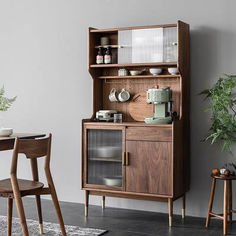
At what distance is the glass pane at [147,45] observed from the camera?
179 inches

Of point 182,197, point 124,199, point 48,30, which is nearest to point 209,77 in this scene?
point 182,197

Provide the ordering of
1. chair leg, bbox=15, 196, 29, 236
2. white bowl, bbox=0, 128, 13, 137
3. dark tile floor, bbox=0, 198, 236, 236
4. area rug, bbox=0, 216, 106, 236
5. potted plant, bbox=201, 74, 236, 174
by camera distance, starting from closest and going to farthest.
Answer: chair leg, bbox=15, 196, 29, 236
white bowl, bbox=0, 128, 13, 137
area rug, bbox=0, 216, 106, 236
dark tile floor, bbox=0, 198, 236, 236
potted plant, bbox=201, 74, 236, 174

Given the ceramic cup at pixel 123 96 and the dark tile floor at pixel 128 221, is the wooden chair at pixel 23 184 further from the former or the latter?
the ceramic cup at pixel 123 96

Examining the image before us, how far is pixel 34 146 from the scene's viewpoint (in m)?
A: 3.51

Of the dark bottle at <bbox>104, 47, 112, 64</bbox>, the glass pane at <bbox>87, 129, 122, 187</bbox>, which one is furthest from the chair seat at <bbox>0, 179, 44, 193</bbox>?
the dark bottle at <bbox>104, 47, 112, 64</bbox>

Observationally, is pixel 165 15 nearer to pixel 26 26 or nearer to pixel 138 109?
pixel 138 109

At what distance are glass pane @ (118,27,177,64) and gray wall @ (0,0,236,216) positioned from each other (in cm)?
28

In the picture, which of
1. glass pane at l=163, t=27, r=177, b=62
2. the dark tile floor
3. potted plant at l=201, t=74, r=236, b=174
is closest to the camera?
the dark tile floor

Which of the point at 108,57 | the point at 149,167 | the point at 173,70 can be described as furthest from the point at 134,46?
the point at 149,167

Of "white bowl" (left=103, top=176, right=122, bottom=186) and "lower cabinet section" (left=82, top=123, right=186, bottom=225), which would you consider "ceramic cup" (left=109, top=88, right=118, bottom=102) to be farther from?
"white bowl" (left=103, top=176, right=122, bottom=186)

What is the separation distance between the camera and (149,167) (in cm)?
446

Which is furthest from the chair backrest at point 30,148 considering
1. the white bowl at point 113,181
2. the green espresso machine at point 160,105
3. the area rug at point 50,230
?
the green espresso machine at point 160,105

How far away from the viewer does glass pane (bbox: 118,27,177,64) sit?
4555mm

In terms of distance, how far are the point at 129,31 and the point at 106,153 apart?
126cm
